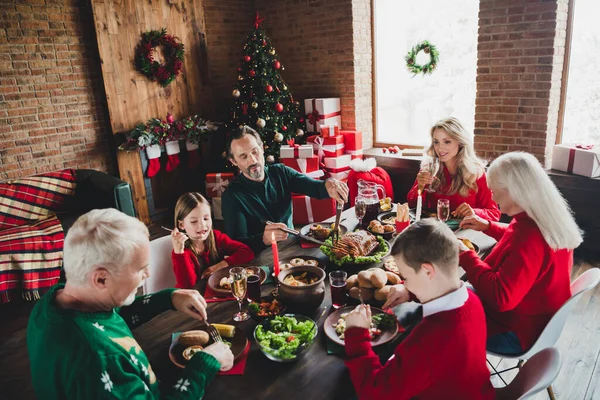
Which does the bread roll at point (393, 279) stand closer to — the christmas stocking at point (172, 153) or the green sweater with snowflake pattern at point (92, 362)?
the green sweater with snowflake pattern at point (92, 362)

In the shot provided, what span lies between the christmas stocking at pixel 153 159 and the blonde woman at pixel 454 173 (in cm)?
323

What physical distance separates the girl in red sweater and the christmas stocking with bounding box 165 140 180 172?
3.08 metres

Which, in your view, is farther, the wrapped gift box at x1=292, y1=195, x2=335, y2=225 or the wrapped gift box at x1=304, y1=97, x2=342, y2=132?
the wrapped gift box at x1=304, y1=97, x2=342, y2=132

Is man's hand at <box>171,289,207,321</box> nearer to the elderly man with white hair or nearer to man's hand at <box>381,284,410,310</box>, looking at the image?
the elderly man with white hair

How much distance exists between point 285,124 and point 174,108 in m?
1.45

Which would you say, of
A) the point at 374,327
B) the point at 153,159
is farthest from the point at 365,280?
the point at 153,159

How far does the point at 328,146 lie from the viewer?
4.97 metres

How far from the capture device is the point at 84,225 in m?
1.22

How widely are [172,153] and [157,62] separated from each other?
1.07 meters

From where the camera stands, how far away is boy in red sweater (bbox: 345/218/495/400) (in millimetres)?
1249

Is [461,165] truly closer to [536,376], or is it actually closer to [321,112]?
[536,376]

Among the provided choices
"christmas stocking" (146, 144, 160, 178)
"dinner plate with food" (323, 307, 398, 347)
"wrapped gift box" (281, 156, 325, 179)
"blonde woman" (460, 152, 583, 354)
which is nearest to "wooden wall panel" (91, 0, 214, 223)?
"christmas stocking" (146, 144, 160, 178)

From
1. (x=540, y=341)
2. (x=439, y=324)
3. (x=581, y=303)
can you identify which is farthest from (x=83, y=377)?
(x=581, y=303)

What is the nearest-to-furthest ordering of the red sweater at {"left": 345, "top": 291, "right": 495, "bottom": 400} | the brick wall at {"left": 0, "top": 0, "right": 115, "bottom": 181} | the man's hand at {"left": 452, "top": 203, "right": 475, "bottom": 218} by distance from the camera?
1. the red sweater at {"left": 345, "top": 291, "right": 495, "bottom": 400}
2. the man's hand at {"left": 452, "top": 203, "right": 475, "bottom": 218}
3. the brick wall at {"left": 0, "top": 0, "right": 115, "bottom": 181}
